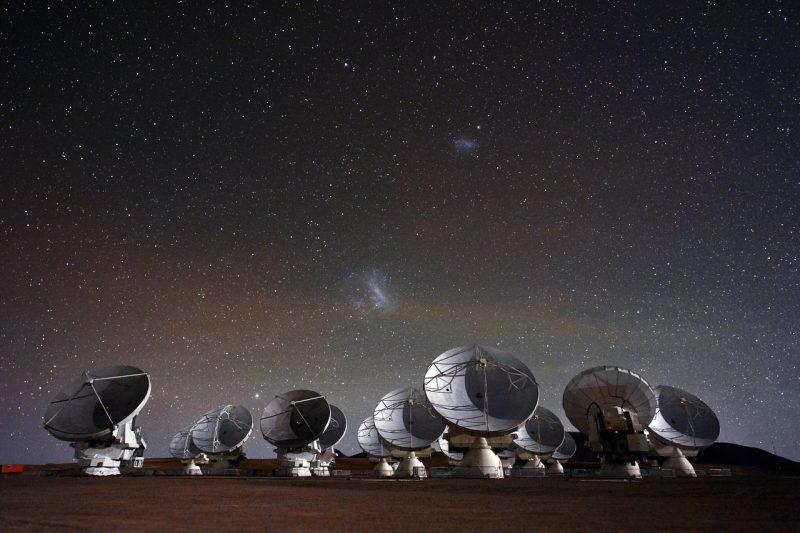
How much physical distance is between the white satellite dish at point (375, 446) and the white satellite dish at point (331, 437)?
68.1 inches

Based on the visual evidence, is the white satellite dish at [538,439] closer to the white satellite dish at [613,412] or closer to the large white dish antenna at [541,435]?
the large white dish antenna at [541,435]

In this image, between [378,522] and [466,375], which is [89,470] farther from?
[378,522]

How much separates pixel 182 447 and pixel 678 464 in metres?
42.9

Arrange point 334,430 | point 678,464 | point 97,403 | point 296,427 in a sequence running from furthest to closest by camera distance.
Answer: point 334,430 < point 678,464 < point 296,427 < point 97,403

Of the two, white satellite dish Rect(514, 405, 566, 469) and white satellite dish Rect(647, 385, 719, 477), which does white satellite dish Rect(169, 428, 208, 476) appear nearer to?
white satellite dish Rect(514, 405, 566, 469)

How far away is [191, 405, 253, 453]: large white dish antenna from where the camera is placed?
37.1 meters

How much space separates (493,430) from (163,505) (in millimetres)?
18119

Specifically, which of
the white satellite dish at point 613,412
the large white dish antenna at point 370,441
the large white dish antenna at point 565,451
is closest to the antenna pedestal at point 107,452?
the large white dish antenna at point 370,441

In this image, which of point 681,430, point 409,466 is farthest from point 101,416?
point 681,430

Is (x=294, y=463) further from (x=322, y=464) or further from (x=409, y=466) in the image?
(x=322, y=464)

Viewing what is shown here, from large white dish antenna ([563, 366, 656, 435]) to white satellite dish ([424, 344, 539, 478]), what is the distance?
23.4 feet

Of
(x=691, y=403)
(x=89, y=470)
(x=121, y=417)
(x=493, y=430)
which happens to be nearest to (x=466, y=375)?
(x=493, y=430)

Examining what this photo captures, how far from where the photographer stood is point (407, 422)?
119 ft

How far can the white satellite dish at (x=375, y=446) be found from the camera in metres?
38.0
